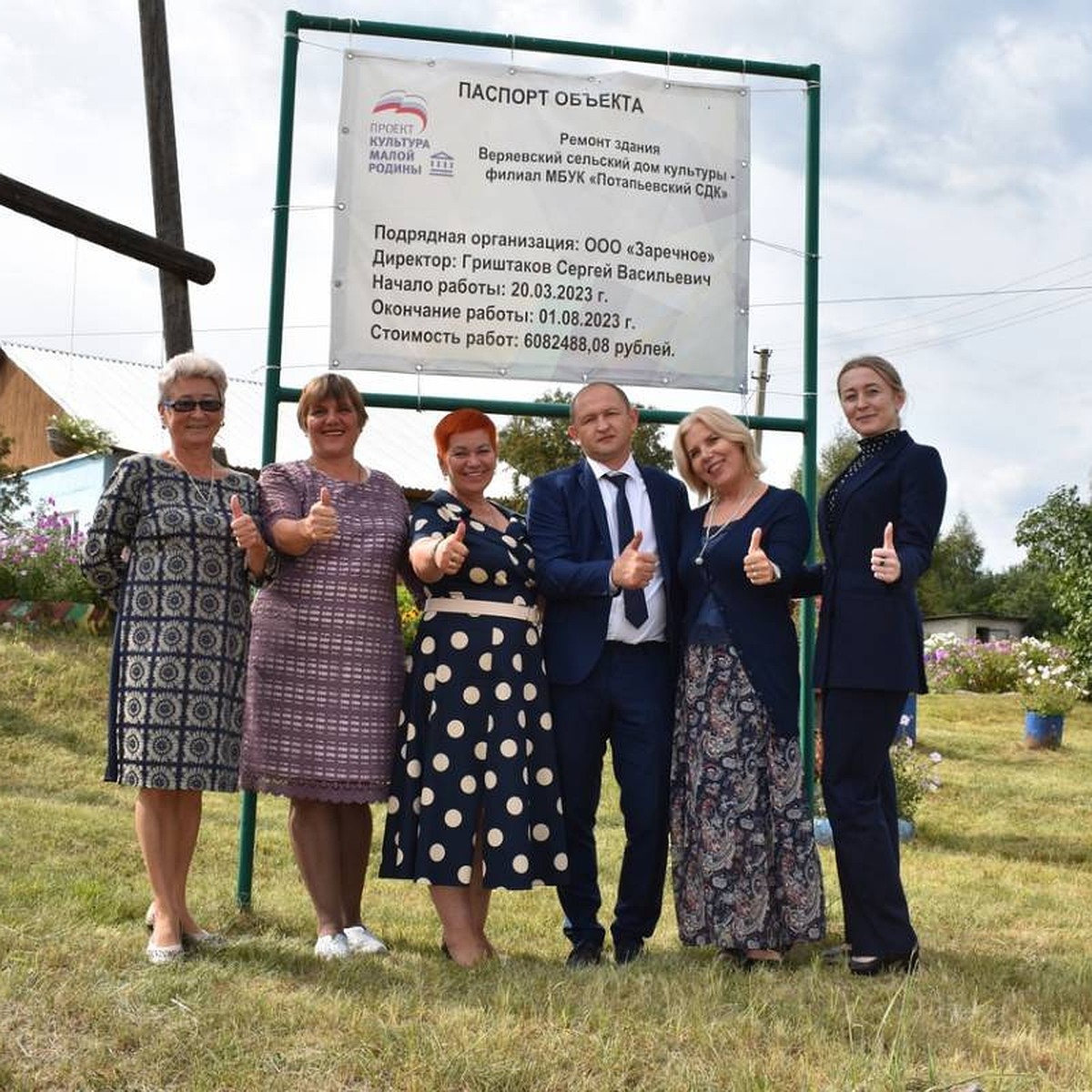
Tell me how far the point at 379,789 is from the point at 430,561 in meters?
0.80

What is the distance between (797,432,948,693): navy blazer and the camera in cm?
423

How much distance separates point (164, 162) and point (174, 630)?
11.6ft

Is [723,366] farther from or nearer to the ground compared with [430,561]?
farther from the ground

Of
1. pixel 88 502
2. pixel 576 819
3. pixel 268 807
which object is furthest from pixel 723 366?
pixel 88 502

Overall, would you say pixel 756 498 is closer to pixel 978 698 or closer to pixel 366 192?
pixel 366 192

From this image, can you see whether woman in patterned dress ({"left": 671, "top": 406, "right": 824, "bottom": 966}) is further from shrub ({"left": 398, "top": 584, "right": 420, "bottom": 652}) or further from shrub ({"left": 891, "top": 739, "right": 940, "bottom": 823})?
shrub ({"left": 398, "top": 584, "right": 420, "bottom": 652})

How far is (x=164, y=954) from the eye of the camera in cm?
409

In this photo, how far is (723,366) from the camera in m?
5.58

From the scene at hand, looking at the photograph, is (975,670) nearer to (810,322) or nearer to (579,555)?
(810,322)

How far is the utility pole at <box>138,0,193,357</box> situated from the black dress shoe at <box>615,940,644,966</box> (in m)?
3.62

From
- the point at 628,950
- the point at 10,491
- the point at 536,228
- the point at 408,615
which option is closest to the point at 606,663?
the point at 628,950

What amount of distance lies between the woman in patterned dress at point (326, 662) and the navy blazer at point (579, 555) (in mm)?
480

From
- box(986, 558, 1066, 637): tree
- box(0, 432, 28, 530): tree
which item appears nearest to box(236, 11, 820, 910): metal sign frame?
box(0, 432, 28, 530): tree

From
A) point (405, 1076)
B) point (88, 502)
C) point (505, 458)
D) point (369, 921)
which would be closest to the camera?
point (405, 1076)
